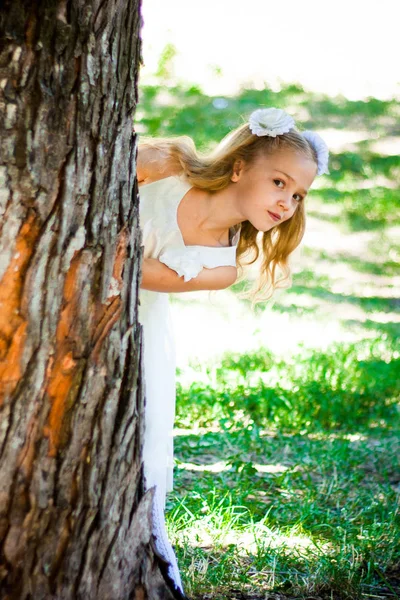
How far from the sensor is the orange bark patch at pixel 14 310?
5.87ft

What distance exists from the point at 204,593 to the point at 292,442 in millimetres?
1893

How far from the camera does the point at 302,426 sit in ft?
15.5

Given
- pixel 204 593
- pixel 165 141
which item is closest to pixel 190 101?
pixel 165 141

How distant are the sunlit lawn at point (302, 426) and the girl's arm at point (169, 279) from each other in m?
0.62

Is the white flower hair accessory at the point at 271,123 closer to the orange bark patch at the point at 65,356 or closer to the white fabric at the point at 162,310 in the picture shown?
the white fabric at the point at 162,310

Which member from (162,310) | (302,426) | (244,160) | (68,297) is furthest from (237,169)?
(302,426)

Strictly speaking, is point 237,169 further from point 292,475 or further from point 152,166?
point 292,475

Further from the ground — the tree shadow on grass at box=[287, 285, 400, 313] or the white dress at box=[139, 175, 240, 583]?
the white dress at box=[139, 175, 240, 583]

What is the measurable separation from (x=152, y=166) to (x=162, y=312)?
53 centimetres

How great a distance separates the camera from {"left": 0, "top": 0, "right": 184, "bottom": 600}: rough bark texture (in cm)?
179

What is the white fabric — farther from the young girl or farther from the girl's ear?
the girl's ear

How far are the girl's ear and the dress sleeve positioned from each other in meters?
0.31

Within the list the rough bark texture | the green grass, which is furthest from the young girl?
the rough bark texture

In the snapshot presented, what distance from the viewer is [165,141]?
10.1 ft
